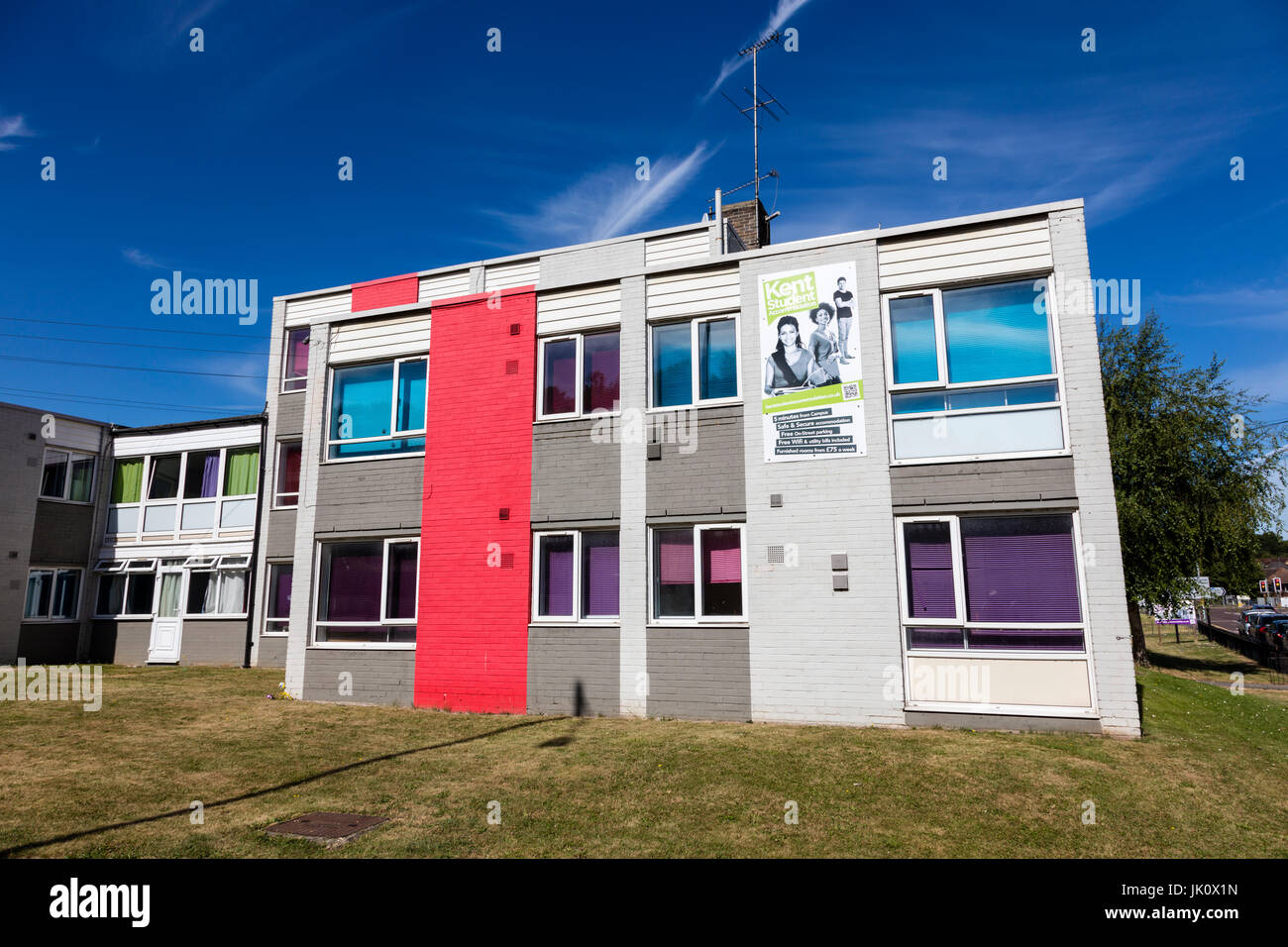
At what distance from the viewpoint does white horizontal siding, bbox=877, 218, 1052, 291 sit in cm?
1049

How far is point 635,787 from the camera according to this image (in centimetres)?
760

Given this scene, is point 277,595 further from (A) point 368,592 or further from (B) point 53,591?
(A) point 368,592

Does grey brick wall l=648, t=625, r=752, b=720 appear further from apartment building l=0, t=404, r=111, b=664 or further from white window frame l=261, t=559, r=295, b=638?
apartment building l=0, t=404, r=111, b=664

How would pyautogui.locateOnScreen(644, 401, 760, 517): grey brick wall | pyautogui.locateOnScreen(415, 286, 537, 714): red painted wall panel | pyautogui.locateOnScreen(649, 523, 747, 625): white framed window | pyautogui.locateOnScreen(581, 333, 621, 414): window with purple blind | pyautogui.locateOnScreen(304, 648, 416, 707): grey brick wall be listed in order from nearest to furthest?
1. pyautogui.locateOnScreen(649, 523, 747, 625): white framed window
2. pyautogui.locateOnScreen(644, 401, 760, 517): grey brick wall
3. pyautogui.locateOnScreen(415, 286, 537, 714): red painted wall panel
4. pyautogui.locateOnScreen(581, 333, 621, 414): window with purple blind
5. pyautogui.locateOnScreen(304, 648, 416, 707): grey brick wall

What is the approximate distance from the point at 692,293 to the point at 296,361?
15434mm

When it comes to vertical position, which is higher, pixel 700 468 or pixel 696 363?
pixel 696 363

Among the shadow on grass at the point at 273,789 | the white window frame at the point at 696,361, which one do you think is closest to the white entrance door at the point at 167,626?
the shadow on grass at the point at 273,789

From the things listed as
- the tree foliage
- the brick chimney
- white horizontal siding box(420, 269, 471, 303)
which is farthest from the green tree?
white horizontal siding box(420, 269, 471, 303)

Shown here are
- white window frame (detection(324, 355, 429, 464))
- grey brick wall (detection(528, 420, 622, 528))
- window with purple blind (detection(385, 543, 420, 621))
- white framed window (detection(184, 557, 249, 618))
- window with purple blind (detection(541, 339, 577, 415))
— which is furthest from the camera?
white framed window (detection(184, 557, 249, 618))

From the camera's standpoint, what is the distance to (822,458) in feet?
36.2

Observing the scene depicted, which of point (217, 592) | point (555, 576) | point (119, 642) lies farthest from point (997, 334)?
point (119, 642)

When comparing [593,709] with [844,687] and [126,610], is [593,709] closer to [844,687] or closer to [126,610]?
[844,687]

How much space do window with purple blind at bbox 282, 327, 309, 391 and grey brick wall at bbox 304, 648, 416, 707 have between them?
11.5 m

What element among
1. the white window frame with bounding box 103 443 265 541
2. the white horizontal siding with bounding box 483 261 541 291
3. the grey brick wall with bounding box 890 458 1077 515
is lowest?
the grey brick wall with bounding box 890 458 1077 515
